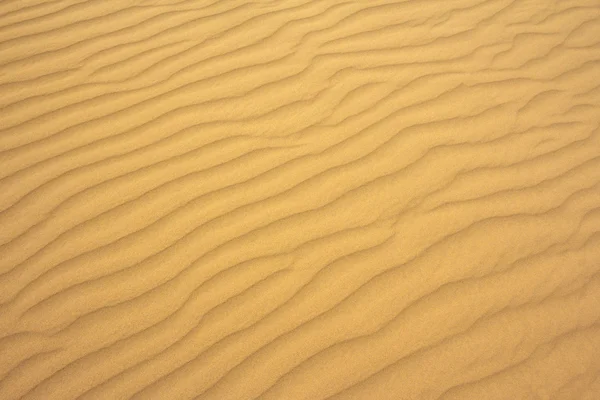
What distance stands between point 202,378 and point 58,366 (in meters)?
0.58

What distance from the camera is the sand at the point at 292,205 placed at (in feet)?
8.22

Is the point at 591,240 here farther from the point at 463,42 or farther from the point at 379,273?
the point at 463,42

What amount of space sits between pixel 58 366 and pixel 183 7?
8.58ft

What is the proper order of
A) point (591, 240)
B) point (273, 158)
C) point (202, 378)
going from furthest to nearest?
point (273, 158) < point (591, 240) < point (202, 378)

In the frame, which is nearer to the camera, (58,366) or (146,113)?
(58,366)

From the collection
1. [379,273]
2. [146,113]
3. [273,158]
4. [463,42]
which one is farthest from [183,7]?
[379,273]

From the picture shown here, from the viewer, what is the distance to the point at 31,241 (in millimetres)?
2803

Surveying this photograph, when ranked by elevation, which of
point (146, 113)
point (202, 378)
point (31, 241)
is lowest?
point (202, 378)

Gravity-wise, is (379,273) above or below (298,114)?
below

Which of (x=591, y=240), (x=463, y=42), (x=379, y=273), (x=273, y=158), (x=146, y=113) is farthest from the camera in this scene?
(x=463, y=42)

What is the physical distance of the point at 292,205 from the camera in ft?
9.80

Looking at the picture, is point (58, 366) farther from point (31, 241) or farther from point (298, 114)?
point (298, 114)

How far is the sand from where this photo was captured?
2506 mm

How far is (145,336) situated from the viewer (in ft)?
8.34
